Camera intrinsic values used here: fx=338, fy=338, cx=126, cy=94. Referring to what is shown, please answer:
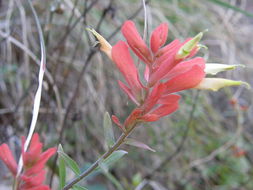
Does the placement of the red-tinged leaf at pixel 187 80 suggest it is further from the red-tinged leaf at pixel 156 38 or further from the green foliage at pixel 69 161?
the green foliage at pixel 69 161

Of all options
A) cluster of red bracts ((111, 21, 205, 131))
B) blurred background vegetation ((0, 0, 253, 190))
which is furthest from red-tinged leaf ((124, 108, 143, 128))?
blurred background vegetation ((0, 0, 253, 190))

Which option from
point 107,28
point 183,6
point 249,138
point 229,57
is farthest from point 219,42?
point 107,28

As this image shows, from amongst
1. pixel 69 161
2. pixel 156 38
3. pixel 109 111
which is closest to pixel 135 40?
pixel 156 38

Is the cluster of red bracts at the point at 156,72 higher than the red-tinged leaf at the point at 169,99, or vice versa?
the cluster of red bracts at the point at 156,72

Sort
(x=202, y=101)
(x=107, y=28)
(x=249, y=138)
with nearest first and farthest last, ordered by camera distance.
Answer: (x=107, y=28), (x=202, y=101), (x=249, y=138)

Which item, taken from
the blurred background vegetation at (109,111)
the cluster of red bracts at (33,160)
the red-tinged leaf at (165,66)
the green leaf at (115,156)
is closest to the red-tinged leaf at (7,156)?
the cluster of red bracts at (33,160)

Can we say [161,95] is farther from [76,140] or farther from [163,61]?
[76,140]

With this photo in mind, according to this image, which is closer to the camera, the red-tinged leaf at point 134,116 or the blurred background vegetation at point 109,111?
the red-tinged leaf at point 134,116
